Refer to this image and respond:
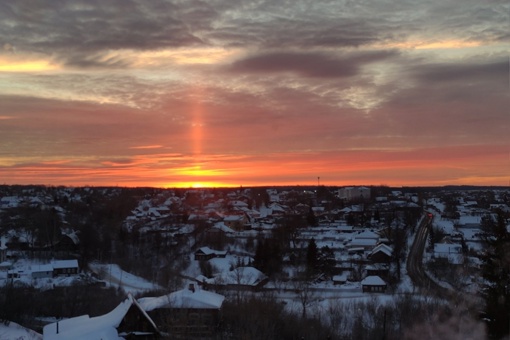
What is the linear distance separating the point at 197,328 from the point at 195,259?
51.0 feet

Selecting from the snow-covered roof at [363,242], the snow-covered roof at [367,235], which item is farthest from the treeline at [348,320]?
the snow-covered roof at [367,235]

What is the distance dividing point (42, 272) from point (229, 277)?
10.1m

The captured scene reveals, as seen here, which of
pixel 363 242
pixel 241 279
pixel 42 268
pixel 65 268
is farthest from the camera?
pixel 363 242

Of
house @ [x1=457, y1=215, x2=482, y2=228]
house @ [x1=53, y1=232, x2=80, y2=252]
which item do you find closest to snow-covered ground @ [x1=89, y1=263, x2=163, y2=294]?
house @ [x1=53, y1=232, x2=80, y2=252]

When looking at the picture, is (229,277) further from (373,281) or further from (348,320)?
(348,320)

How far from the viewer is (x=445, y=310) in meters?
17.4

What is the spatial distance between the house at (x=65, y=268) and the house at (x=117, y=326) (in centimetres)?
1292

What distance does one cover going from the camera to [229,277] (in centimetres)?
2516

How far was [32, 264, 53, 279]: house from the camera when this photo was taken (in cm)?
2719

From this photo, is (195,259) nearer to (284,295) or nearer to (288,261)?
(288,261)

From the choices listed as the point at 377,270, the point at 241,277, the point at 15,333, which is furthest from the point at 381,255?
the point at 15,333

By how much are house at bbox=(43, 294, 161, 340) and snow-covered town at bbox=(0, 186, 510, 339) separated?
0.03 meters

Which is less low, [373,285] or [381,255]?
[381,255]

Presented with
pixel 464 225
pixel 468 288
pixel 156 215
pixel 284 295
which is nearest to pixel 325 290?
pixel 284 295
